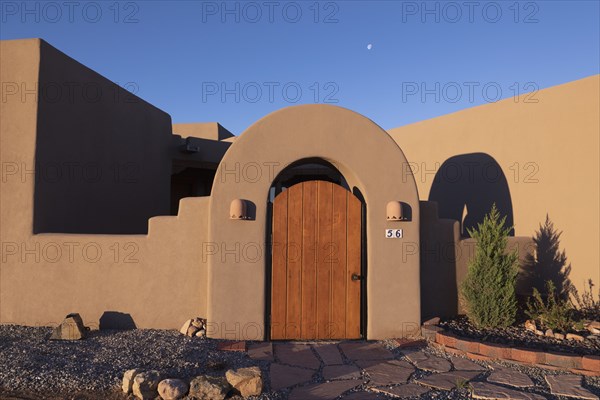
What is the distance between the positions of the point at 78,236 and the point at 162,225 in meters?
1.43

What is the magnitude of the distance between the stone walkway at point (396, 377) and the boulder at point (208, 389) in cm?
53

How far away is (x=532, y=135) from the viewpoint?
9031 millimetres

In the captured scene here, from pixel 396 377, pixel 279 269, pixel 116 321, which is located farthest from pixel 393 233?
pixel 116 321

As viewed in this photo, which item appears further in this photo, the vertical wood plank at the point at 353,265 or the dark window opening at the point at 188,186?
the dark window opening at the point at 188,186

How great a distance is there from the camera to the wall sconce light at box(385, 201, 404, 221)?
6844mm

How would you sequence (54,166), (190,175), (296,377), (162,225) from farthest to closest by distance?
(190,175), (54,166), (162,225), (296,377)

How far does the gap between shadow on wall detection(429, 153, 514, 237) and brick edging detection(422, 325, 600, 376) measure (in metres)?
3.69

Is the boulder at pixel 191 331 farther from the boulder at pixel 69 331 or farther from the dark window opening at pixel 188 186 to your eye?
the dark window opening at pixel 188 186

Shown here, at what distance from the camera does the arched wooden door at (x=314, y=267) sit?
675 centimetres

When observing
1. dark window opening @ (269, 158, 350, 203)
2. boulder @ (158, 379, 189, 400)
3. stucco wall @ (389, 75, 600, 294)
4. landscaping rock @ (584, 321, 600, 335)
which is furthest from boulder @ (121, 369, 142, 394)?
dark window opening @ (269, 158, 350, 203)

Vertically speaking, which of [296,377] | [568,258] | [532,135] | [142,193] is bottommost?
[296,377]

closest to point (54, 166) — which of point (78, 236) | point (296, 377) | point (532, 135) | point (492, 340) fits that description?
point (78, 236)

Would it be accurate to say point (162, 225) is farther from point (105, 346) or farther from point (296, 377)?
point (296, 377)

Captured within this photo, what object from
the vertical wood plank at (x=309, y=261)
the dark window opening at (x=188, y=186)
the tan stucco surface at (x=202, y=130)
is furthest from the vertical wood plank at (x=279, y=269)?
the tan stucco surface at (x=202, y=130)
